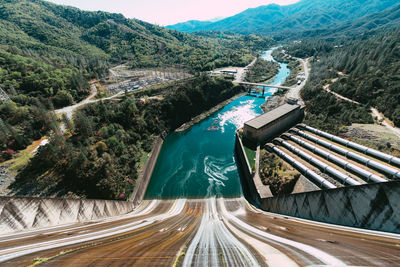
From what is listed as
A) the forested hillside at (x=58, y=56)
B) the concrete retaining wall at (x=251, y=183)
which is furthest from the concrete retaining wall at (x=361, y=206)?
the forested hillside at (x=58, y=56)

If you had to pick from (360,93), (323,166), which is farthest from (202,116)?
(360,93)

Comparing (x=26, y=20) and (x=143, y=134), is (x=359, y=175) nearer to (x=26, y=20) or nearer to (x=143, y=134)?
(x=143, y=134)

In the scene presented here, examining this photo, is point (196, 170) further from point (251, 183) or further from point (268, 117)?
point (268, 117)

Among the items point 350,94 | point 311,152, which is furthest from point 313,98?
point 311,152

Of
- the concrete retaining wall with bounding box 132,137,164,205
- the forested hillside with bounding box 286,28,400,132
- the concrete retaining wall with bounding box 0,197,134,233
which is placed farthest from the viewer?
the forested hillside with bounding box 286,28,400,132

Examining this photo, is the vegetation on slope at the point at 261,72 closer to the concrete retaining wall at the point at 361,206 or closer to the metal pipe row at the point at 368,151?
the metal pipe row at the point at 368,151

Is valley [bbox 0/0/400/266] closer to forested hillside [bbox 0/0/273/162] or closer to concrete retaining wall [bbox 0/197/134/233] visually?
concrete retaining wall [bbox 0/197/134/233]

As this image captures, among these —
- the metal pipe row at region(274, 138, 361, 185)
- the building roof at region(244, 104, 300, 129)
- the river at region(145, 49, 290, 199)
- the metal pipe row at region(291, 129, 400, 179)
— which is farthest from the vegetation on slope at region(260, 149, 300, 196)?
the metal pipe row at region(291, 129, 400, 179)
